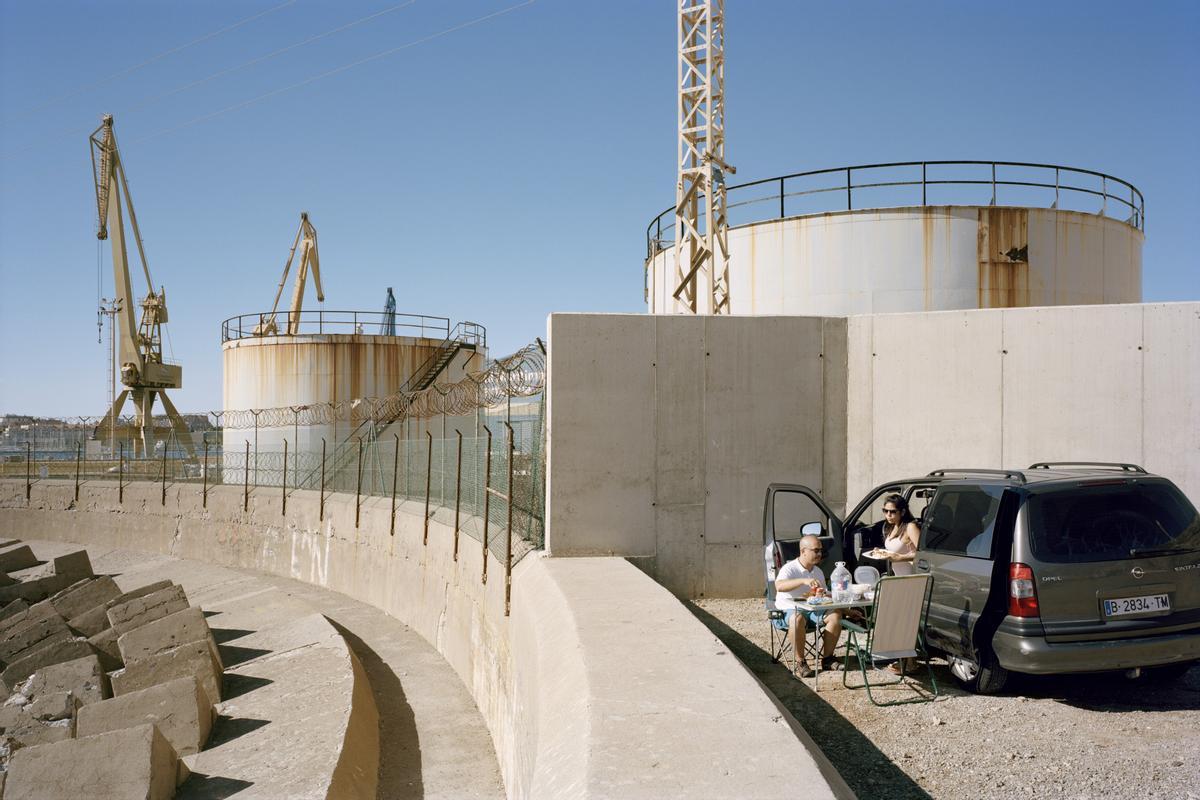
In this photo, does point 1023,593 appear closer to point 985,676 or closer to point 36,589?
point 985,676

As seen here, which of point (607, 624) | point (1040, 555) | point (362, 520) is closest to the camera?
point (1040, 555)

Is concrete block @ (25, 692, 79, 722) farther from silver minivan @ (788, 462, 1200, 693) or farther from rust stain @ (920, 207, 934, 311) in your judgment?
rust stain @ (920, 207, 934, 311)

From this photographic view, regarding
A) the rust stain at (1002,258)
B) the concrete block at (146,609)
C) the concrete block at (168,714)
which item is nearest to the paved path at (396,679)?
the concrete block at (168,714)

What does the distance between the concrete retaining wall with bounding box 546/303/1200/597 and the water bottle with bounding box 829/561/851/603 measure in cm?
314

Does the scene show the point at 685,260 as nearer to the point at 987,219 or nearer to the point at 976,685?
the point at 987,219

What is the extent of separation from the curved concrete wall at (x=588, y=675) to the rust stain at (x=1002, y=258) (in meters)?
10.6

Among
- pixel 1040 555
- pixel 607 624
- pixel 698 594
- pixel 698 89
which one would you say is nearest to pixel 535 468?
pixel 698 594


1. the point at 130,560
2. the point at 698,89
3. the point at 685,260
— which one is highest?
the point at 698,89

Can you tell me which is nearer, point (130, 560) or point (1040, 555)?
point (1040, 555)

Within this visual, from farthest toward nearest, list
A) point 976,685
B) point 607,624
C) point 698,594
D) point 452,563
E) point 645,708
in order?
point 452,563 → point 698,594 → point 607,624 → point 976,685 → point 645,708

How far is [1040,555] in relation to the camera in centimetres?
585

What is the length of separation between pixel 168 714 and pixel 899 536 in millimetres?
7647

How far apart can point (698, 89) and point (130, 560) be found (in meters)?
20.2

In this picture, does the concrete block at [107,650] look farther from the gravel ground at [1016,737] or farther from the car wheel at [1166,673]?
the car wheel at [1166,673]
